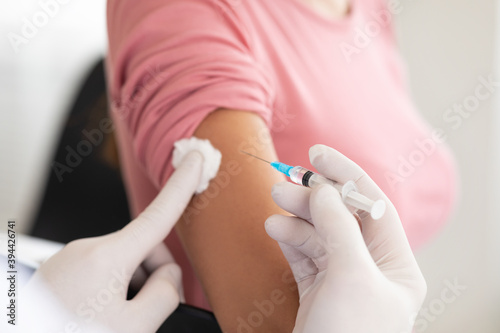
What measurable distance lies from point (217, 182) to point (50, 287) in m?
0.25

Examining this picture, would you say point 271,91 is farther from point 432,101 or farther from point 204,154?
point 432,101

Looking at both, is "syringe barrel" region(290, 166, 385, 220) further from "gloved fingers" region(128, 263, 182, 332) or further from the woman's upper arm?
"gloved fingers" region(128, 263, 182, 332)

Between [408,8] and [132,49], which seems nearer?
[132,49]

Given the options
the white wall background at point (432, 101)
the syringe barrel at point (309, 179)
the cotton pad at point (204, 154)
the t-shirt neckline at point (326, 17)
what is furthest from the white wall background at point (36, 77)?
the syringe barrel at point (309, 179)

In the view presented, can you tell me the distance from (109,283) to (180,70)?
0.98 ft

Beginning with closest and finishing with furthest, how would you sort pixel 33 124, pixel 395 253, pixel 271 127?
pixel 395 253
pixel 271 127
pixel 33 124

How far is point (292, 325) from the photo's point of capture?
20.1 inches

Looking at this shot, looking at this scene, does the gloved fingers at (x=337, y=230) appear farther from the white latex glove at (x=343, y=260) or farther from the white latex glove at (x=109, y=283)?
the white latex glove at (x=109, y=283)

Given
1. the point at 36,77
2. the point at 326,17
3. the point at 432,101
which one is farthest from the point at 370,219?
the point at 36,77

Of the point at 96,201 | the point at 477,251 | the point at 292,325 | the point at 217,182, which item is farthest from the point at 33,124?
the point at 477,251

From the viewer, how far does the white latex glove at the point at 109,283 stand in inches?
20.4

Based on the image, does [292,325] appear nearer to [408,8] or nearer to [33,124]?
[408,8]

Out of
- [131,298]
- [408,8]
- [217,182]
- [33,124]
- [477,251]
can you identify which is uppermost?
[408,8]

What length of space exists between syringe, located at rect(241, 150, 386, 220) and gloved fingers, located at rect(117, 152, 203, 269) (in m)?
0.12
